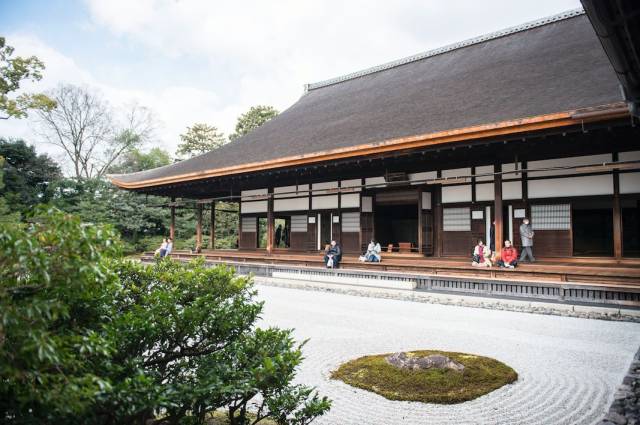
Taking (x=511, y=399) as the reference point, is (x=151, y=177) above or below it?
above

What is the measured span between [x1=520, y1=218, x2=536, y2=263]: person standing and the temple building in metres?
0.40

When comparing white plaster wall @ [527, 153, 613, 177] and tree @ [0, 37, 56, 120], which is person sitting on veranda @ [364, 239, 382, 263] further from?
tree @ [0, 37, 56, 120]

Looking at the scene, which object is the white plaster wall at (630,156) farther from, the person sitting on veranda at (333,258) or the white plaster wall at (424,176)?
the person sitting on veranda at (333,258)

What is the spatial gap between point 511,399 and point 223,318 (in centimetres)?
285

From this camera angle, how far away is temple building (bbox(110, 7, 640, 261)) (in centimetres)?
871

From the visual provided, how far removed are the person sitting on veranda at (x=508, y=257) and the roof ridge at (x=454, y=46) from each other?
10.3 m

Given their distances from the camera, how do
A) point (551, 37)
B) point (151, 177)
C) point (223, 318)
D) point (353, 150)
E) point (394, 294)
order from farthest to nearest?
point (151, 177)
point (551, 37)
point (353, 150)
point (394, 294)
point (223, 318)

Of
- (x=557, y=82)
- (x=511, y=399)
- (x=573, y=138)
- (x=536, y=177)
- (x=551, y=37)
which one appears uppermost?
(x=551, y=37)

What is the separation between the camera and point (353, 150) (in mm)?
10656

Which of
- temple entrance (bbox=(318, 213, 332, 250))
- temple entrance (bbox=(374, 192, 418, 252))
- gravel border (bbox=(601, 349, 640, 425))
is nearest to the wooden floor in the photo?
temple entrance (bbox=(318, 213, 332, 250))

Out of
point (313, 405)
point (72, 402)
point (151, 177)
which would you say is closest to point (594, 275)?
point (313, 405)

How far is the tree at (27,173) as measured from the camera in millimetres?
24625

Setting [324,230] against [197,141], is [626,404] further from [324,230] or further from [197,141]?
[197,141]

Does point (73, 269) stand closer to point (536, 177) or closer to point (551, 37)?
point (536, 177)
